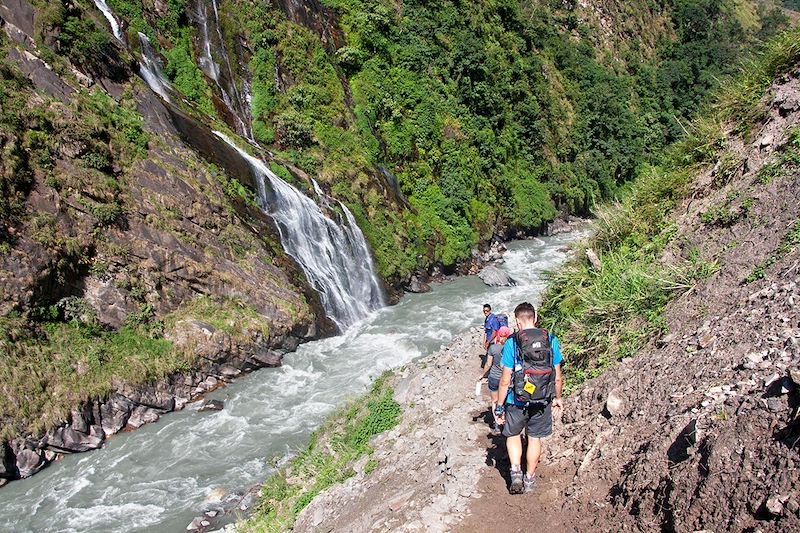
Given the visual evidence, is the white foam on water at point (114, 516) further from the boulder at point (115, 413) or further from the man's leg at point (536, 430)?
the man's leg at point (536, 430)

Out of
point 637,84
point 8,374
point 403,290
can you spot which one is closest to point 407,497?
point 8,374

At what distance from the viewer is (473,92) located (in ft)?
107

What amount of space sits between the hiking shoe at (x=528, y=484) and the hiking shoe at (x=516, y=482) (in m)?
0.04

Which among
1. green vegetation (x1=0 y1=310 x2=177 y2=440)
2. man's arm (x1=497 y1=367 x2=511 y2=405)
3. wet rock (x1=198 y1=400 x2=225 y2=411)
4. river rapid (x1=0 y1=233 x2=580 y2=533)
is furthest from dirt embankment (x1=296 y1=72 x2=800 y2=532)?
green vegetation (x1=0 y1=310 x2=177 y2=440)

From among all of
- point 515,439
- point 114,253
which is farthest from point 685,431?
point 114,253

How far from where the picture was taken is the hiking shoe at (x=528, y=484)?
5337mm

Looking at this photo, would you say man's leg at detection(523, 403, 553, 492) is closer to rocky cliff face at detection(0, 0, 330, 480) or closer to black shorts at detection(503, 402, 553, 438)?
black shorts at detection(503, 402, 553, 438)

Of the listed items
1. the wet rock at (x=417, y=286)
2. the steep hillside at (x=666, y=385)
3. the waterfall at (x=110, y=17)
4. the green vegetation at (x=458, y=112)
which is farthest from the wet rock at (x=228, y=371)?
the waterfall at (x=110, y=17)

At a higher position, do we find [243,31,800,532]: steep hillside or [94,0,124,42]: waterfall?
[94,0,124,42]: waterfall

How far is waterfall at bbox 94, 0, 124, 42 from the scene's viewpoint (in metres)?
19.5

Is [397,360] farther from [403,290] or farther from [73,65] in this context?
[73,65]

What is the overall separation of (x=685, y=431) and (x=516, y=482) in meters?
1.68

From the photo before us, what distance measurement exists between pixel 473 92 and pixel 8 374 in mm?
27826

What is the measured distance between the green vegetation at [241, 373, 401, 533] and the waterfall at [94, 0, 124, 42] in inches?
662
